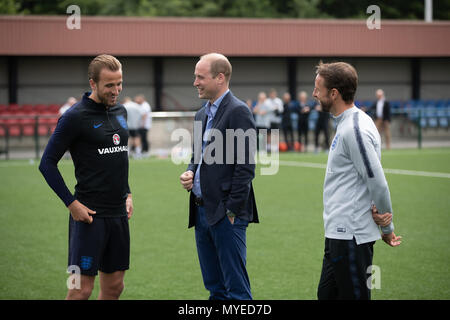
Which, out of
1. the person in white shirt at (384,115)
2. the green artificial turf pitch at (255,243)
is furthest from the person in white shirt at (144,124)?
the person in white shirt at (384,115)

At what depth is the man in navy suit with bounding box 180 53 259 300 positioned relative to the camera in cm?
493

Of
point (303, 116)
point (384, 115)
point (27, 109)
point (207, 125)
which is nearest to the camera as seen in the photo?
point (207, 125)

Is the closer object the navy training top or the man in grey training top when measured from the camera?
the man in grey training top

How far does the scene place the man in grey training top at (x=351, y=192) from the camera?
13.7 feet

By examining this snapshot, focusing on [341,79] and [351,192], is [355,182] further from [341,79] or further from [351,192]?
[341,79]

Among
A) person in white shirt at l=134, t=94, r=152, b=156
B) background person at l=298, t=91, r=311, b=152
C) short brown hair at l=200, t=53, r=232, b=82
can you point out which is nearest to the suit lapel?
short brown hair at l=200, t=53, r=232, b=82

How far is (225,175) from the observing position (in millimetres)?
4973

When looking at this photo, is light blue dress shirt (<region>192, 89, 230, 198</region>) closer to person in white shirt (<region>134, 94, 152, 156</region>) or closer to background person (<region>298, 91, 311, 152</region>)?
person in white shirt (<region>134, 94, 152, 156</region>)

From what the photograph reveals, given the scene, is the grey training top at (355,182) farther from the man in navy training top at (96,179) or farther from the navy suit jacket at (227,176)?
the man in navy training top at (96,179)

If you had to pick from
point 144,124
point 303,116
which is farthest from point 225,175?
point 303,116

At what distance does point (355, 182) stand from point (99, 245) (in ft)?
6.32

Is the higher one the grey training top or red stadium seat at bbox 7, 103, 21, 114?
red stadium seat at bbox 7, 103, 21, 114

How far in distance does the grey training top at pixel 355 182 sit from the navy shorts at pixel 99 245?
5.25 ft

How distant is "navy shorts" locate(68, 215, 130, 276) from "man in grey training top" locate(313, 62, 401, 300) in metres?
1.61
